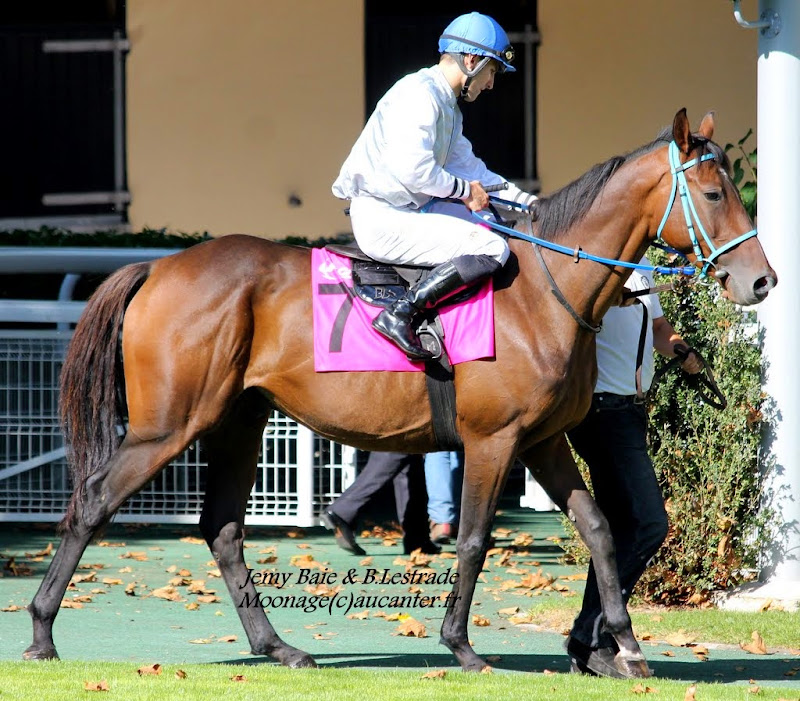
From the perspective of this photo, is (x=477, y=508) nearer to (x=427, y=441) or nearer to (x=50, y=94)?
(x=427, y=441)

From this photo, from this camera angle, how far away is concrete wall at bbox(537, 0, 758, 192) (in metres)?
10.8

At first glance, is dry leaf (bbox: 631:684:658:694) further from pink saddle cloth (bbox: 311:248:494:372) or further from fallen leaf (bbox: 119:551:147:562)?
fallen leaf (bbox: 119:551:147:562)

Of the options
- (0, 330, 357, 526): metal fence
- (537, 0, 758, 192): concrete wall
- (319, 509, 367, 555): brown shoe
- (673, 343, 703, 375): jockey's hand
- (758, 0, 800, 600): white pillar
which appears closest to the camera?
(673, 343, 703, 375): jockey's hand

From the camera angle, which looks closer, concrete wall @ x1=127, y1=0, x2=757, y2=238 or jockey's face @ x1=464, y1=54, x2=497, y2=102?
jockey's face @ x1=464, y1=54, x2=497, y2=102

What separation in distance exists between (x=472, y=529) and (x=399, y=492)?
2987 millimetres

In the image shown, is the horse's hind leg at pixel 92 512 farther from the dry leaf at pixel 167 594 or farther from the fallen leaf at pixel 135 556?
the fallen leaf at pixel 135 556

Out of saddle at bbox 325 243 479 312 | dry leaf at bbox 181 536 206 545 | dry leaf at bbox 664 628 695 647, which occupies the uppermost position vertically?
saddle at bbox 325 243 479 312

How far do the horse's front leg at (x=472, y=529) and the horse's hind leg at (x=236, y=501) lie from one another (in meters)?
0.76

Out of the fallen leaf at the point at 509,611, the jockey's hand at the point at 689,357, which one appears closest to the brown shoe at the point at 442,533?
the fallen leaf at the point at 509,611

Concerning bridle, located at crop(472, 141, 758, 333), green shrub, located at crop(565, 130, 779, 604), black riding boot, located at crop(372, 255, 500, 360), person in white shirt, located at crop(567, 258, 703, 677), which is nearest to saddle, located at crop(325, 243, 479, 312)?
black riding boot, located at crop(372, 255, 500, 360)

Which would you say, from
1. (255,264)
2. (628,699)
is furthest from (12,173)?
(628,699)

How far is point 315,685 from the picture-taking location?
465 centimetres

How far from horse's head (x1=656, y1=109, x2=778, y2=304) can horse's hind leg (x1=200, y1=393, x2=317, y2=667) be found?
6.06 feet

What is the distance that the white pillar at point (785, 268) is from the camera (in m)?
6.28
